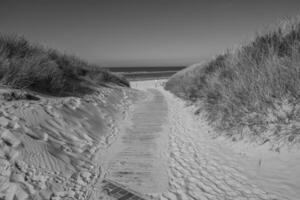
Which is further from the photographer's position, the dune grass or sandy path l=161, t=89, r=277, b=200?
the dune grass

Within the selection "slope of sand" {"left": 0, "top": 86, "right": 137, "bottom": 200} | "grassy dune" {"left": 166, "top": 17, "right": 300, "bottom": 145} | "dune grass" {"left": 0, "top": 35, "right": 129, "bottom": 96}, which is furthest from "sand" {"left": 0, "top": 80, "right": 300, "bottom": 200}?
"dune grass" {"left": 0, "top": 35, "right": 129, "bottom": 96}

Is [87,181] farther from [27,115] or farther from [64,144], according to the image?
[27,115]

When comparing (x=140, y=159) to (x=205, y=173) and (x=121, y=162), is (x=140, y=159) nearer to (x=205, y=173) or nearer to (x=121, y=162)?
(x=121, y=162)

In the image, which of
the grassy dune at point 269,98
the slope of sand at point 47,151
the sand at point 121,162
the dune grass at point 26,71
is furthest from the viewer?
the dune grass at point 26,71

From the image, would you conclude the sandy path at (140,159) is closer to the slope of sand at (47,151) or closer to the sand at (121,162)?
the sand at (121,162)

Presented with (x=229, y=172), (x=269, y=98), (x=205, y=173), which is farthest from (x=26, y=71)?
(x=269, y=98)

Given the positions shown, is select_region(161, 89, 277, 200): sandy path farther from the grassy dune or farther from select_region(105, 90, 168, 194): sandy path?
the grassy dune

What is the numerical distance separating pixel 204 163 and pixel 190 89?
671 cm

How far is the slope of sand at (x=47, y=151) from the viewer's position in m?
2.35

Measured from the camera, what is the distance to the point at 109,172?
318cm

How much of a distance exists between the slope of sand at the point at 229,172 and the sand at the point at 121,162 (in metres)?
0.01

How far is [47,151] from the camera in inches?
121

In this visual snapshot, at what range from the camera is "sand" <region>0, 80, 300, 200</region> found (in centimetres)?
254

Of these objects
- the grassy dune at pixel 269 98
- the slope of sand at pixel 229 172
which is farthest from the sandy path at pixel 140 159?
the grassy dune at pixel 269 98
